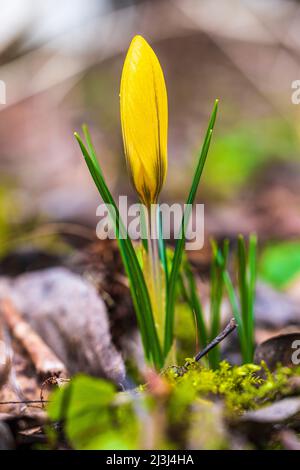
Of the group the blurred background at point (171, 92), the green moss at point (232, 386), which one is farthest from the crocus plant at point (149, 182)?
the blurred background at point (171, 92)

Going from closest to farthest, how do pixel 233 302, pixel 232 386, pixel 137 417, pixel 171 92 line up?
pixel 137 417
pixel 232 386
pixel 233 302
pixel 171 92

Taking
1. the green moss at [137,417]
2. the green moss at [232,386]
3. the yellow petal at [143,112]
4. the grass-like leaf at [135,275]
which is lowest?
the green moss at [137,417]

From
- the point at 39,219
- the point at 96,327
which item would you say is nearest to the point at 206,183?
the point at 39,219

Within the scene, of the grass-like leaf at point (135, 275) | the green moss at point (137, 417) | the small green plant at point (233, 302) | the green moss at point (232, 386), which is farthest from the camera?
the small green plant at point (233, 302)

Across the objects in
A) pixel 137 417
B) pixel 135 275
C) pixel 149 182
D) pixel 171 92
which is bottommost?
pixel 137 417

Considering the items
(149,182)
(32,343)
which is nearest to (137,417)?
(149,182)

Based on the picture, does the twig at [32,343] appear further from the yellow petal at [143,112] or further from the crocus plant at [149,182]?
the yellow petal at [143,112]

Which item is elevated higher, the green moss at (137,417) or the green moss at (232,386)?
the green moss at (232,386)

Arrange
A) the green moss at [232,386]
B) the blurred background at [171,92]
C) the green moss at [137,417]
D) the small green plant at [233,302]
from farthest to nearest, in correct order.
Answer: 1. the blurred background at [171,92]
2. the small green plant at [233,302]
3. the green moss at [232,386]
4. the green moss at [137,417]

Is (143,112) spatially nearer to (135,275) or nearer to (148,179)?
(148,179)
